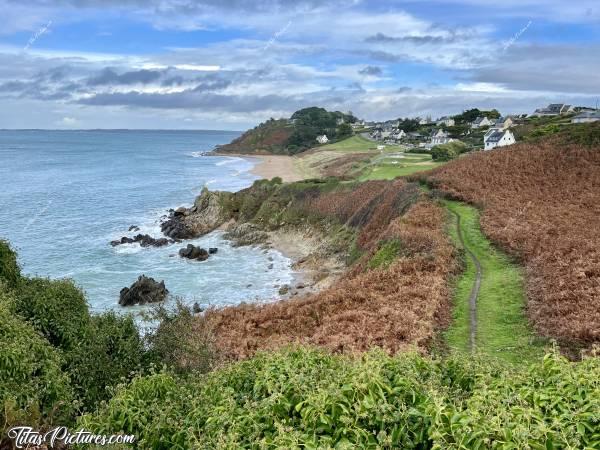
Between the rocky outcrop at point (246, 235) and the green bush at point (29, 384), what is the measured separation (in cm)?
3857

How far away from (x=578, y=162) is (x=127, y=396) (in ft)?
128

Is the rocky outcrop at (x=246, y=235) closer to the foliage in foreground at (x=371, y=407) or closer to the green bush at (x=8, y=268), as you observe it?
the green bush at (x=8, y=268)

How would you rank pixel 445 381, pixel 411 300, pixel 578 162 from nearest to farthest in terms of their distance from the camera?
pixel 445 381 < pixel 411 300 < pixel 578 162

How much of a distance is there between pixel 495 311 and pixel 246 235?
122 ft

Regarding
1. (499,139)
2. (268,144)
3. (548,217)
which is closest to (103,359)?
(548,217)

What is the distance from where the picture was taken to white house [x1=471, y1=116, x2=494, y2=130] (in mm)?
123444

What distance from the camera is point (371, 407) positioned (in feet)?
23.8

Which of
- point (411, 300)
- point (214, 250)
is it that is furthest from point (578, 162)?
point (214, 250)

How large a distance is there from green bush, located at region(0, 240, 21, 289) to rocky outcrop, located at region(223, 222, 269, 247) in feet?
97.6

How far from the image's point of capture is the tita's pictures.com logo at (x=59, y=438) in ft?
26.7

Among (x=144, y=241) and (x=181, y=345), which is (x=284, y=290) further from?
(x=144, y=241)

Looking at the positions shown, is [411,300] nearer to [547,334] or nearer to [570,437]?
[547,334]

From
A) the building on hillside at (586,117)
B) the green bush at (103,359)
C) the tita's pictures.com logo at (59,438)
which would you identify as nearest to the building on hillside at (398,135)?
the building on hillside at (586,117)

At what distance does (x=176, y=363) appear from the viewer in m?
15.4
